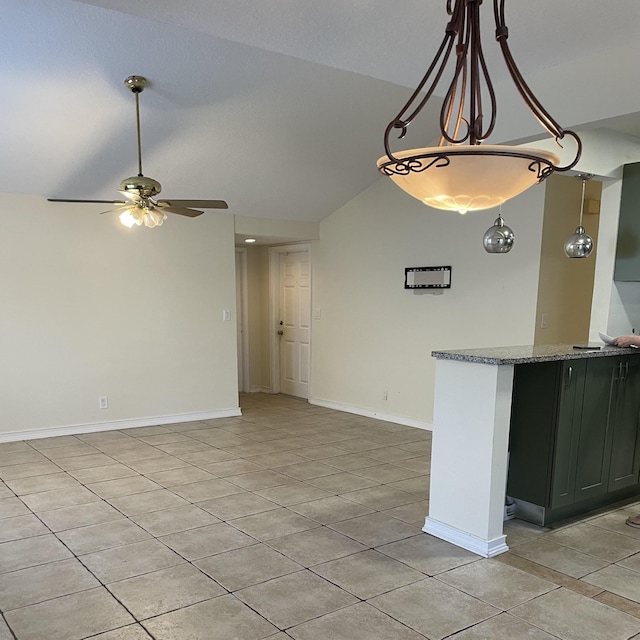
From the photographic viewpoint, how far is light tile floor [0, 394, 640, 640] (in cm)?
226

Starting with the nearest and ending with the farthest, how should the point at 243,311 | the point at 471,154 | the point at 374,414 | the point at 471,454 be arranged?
the point at 471,154 < the point at 471,454 < the point at 374,414 < the point at 243,311

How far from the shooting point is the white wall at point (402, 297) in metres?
4.82

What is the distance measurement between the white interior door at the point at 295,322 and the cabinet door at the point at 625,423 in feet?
13.4

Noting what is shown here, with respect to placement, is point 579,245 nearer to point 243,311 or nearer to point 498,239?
point 498,239

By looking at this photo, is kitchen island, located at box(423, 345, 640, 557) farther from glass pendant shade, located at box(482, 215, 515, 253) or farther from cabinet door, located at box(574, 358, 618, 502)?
glass pendant shade, located at box(482, 215, 515, 253)

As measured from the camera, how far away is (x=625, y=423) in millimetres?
3543

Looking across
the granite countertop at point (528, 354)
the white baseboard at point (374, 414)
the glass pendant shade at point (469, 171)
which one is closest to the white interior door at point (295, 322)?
the white baseboard at point (374, 414)

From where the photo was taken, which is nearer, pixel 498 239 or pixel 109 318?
pixel 498 239

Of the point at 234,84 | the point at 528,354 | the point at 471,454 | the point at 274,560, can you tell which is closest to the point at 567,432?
the point at 528,354

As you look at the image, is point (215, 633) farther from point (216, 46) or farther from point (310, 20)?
point (216, 46)

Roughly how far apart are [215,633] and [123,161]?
12.5 ft

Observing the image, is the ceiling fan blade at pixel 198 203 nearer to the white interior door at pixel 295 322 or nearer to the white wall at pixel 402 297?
the white wall at pixel 402 297

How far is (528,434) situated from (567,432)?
0.71 feet

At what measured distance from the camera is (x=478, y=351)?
3.16 m
